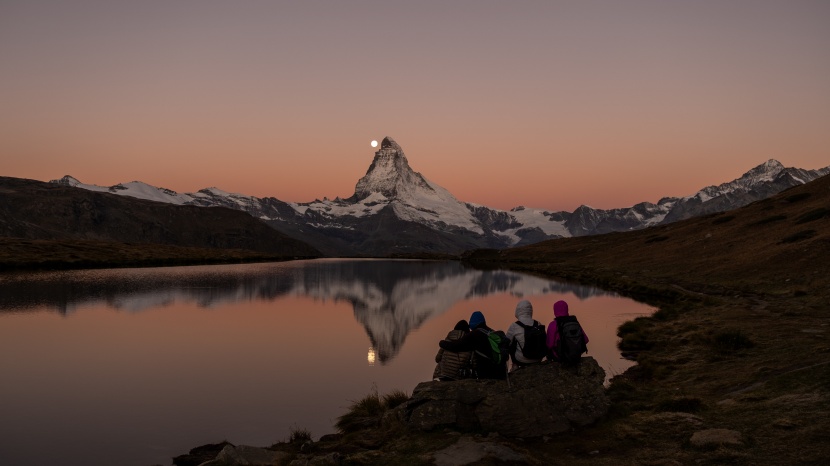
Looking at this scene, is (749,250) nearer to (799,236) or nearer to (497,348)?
(799,236)

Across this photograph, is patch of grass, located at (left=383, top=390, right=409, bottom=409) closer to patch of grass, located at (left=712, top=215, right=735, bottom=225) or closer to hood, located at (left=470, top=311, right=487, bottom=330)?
hood, located at (left=470, top=311, right=487, bottom=330)

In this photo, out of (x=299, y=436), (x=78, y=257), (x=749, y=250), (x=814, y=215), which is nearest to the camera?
(x=299, y=436)

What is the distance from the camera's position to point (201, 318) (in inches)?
2131

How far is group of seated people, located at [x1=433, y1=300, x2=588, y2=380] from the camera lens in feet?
61.4

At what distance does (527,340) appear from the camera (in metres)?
19.3

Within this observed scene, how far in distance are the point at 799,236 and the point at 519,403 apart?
7375 cm

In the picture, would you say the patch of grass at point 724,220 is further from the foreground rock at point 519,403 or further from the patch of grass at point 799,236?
the foreground rock at point 519,403

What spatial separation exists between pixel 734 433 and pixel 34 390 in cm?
3131

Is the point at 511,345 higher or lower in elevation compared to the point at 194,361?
higher

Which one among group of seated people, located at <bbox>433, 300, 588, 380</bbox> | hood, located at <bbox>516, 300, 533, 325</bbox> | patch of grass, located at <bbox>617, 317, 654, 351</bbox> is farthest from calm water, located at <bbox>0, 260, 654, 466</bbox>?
hood, located at <bbox>516, 300, 533, 325</bbox>

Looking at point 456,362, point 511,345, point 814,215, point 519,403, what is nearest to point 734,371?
point 511,345

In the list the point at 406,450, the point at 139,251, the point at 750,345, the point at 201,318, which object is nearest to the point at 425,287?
the point at 201,318

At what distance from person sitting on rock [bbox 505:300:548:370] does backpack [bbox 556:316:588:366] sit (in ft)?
2.44

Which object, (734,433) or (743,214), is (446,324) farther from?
(743,214)
